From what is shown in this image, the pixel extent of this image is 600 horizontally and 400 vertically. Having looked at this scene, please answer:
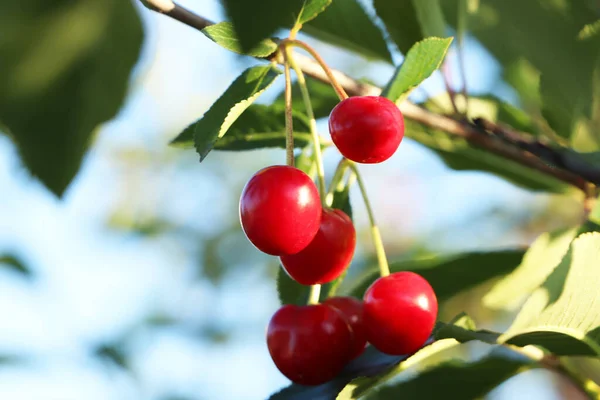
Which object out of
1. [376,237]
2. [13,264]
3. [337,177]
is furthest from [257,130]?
[13,264]

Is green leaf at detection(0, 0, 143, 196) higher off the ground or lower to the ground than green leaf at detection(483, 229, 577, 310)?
higher

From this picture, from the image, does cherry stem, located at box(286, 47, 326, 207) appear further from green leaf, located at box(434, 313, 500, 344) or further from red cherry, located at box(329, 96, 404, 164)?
green leaf, located at box(434, 313, 500, 344)

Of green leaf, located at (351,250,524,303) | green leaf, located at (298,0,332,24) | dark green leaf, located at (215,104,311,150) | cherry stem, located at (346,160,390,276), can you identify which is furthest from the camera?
green leaf, located at (351,250,524,303)

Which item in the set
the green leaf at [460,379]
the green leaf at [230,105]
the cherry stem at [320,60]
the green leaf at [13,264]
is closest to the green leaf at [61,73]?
the green leaf at [230,105]

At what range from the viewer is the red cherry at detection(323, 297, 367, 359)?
91 centimetres

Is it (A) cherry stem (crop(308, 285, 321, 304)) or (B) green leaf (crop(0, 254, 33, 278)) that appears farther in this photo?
(B) green leaf (crop(0, 254, 33, 278))

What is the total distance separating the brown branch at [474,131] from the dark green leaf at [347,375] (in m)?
0.35

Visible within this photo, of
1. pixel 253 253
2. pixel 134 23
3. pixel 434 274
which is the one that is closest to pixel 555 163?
pixel 434 274

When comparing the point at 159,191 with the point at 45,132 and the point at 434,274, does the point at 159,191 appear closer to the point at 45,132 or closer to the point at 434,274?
the point at 434,274

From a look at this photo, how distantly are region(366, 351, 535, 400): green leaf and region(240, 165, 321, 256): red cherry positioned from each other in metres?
0.30

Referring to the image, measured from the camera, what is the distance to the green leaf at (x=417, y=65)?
31.6 inches

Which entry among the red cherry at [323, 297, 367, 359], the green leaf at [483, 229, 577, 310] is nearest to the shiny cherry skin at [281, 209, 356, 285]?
the red cherry at [323, 297, 367, 359]

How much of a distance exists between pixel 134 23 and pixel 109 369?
2623 millimetres

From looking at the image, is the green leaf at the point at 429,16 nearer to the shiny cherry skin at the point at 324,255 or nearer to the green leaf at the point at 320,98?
the green leaf at the point at 320,98
